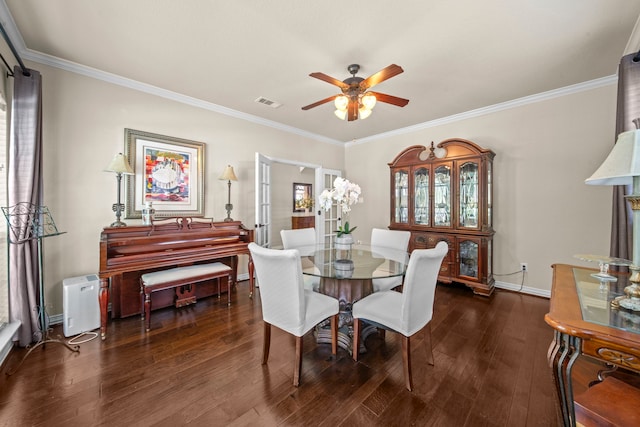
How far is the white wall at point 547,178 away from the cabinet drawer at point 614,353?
2.91m

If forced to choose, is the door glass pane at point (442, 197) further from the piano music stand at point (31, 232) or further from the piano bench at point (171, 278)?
the piano music stand at point (31, 232)

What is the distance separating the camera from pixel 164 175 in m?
3.08

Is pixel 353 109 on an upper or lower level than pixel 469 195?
upper

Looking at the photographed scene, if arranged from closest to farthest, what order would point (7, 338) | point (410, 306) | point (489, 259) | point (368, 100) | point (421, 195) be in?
point (410, 306) → point (7, 338) → point (368, 100) → point (489, 259) → point (421, 195)

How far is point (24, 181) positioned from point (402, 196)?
435 cm

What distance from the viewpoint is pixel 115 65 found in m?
2.50

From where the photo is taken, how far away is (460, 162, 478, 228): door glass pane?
11.2 feet

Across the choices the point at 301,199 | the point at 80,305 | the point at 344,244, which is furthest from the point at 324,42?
the point at 301,199

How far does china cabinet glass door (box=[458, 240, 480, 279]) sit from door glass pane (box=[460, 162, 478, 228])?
27cm

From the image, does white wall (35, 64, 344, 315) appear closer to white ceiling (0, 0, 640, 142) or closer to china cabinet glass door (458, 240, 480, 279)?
white ceiling (0, 0, 640, 142)

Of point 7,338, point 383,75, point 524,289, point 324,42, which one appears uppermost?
point 324,42

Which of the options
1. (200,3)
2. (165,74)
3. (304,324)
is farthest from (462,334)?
(165,74)

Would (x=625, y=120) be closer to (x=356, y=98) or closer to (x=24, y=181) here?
(x=356, y=98)

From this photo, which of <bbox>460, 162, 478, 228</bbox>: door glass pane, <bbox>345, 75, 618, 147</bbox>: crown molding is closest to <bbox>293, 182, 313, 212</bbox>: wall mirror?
<bbox>345, 75, 618, 147</bbox>: crown molding
